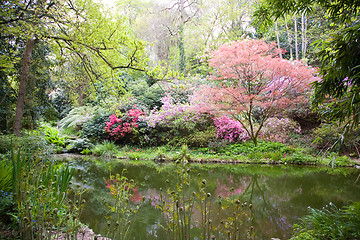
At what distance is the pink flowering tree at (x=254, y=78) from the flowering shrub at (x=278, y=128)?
1661 millimetres

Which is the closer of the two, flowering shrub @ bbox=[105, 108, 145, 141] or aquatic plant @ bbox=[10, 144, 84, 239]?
aquatic plant @ bbox=[10, 144, 84, 239]

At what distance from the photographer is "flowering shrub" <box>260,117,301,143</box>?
1058 centimetres

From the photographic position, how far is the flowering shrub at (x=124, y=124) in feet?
38.1

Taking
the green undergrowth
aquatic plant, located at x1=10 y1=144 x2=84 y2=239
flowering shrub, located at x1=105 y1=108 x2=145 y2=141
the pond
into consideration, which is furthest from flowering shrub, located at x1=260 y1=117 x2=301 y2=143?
aquatic plant, located at x1=10 y1=144 x2=84 y2=239

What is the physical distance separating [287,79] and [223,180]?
17.7 feet

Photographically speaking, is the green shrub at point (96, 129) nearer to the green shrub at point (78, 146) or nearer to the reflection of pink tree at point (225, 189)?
the green shrub at point (78, 146)

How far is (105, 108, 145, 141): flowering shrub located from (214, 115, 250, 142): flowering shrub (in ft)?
13.3

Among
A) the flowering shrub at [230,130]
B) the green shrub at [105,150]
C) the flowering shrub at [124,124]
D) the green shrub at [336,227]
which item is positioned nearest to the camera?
the green shrub at [336,227]

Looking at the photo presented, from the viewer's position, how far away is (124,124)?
11625 millimetres

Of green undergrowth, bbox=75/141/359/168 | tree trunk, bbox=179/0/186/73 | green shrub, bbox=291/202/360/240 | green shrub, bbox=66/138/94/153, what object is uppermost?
tree trunk, bbox=179/0/186/73

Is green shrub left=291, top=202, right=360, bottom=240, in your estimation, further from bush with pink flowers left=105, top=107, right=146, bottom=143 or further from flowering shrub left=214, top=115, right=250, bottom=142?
bush with pink flowers left=105, top=107, right=146, bottom=143

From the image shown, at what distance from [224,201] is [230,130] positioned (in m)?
6.93

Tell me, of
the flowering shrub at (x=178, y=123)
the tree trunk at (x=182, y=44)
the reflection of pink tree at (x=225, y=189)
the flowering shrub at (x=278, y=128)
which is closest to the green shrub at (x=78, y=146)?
the flowering shrub at (x=178, y=123)

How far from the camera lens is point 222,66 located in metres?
8.52
